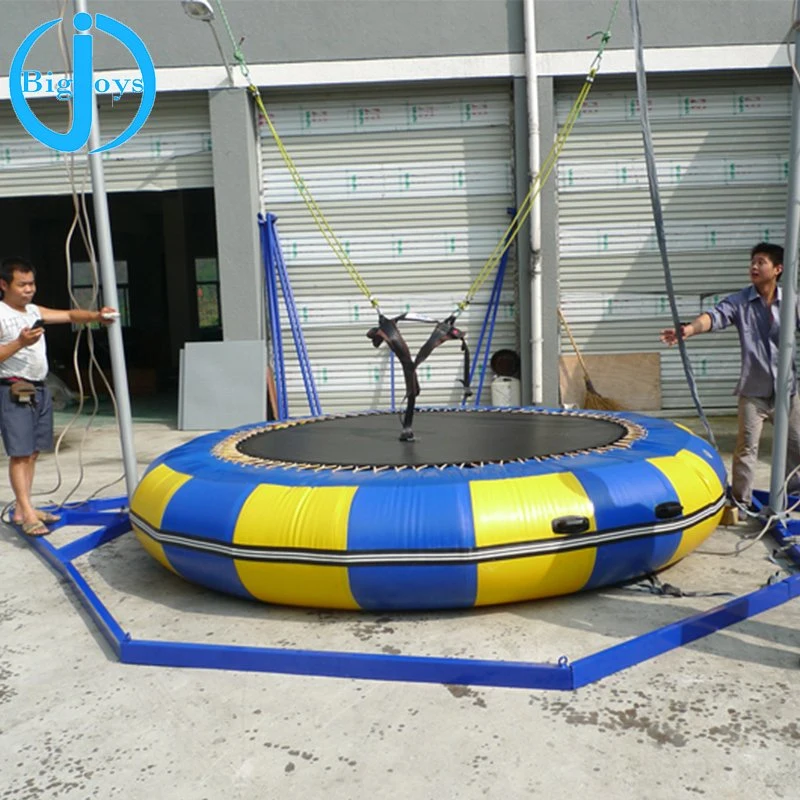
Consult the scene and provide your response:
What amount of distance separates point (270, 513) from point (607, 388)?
511cm

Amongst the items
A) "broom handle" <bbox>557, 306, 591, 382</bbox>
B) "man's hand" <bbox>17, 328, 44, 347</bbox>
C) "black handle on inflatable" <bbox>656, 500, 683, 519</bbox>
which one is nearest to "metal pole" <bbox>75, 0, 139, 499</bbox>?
"man's hand" <bbox>17, 328, 44, 347</bbox>

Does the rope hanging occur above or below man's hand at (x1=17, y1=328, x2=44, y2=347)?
above

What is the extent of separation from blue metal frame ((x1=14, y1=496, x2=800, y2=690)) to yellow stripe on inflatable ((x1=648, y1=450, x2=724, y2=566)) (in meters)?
0.32

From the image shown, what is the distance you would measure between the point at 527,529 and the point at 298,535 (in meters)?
0.72

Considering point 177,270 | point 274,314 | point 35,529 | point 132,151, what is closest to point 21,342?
point 35,529

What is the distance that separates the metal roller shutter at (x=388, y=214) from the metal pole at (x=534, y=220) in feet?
1.17

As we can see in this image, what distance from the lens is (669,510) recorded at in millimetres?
2596

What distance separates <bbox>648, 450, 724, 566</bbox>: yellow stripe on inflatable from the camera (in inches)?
106

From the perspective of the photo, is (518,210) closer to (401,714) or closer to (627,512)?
(627,512)

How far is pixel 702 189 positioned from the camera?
22.6ft

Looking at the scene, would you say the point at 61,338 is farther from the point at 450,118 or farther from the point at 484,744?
the point at 484,744

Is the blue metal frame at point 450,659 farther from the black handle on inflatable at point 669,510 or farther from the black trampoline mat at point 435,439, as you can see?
the black trampoline mat at point 435,439

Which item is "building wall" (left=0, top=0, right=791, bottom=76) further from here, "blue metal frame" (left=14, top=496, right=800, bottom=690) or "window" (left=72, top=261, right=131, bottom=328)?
"window" (left=72, top=261, right=131, bottom=328)

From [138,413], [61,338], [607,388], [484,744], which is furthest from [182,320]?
[484,744]
